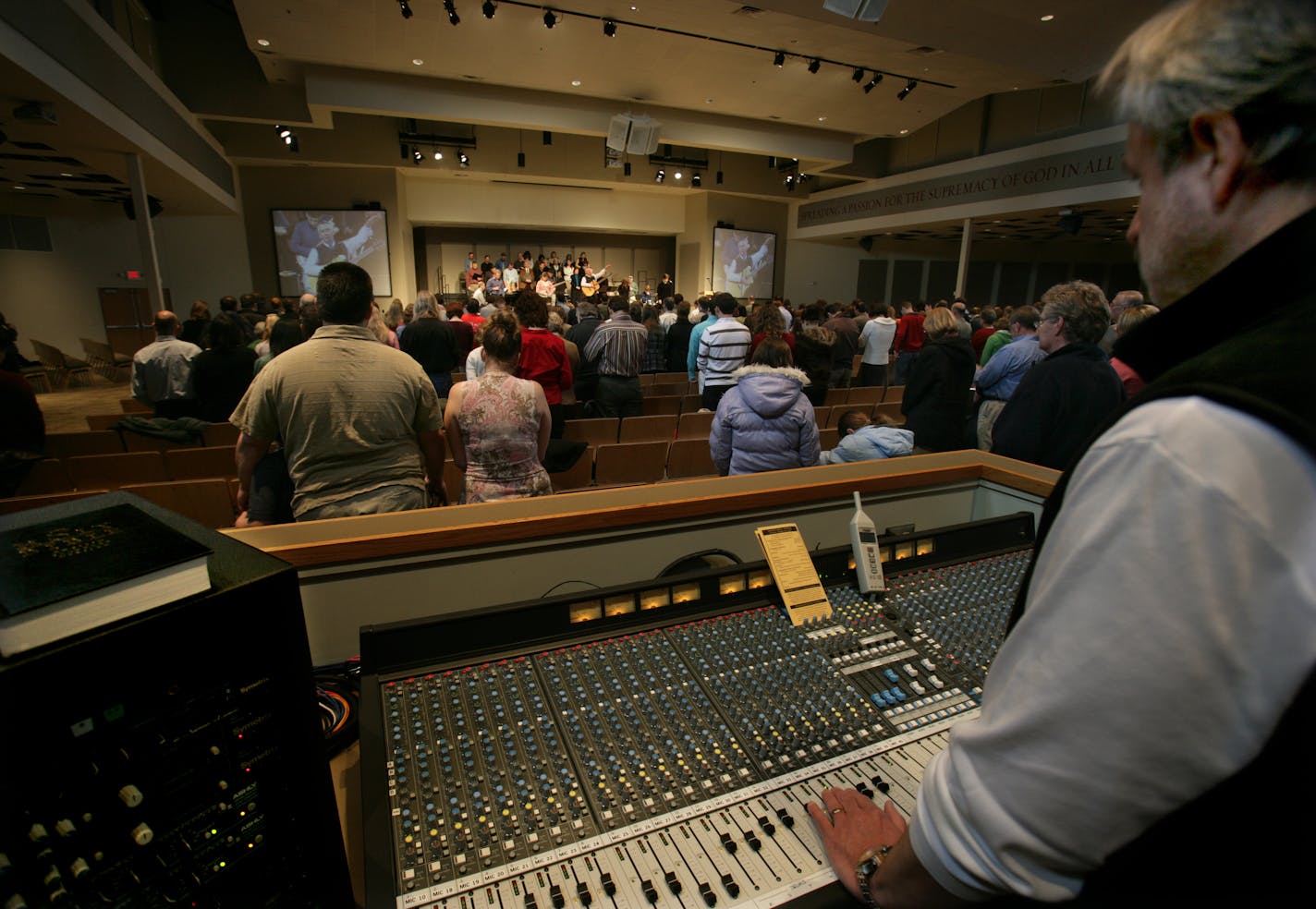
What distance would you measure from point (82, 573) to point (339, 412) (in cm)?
157

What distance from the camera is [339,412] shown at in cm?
195

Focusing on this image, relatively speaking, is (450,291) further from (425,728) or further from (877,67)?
(425,728)

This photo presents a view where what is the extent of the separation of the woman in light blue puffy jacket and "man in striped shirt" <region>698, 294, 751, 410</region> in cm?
197

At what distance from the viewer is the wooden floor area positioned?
7.96 metres

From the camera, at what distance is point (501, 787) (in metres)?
0.82

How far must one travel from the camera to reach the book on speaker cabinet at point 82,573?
453mm

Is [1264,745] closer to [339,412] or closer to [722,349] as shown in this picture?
[339,412]

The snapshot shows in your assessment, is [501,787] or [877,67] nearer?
[501,787]

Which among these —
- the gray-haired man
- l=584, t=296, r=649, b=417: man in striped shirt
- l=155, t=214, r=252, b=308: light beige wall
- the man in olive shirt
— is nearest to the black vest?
the gray-haired man

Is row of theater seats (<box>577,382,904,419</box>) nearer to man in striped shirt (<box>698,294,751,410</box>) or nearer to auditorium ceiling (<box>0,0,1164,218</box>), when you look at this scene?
man in striped shirt (<box>698,294,751,410</box>)

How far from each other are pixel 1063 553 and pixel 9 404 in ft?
15.6

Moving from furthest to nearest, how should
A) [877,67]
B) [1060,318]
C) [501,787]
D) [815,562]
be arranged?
1. [877,67]
2. [1060,318]
3. [815,562]
4. [501,787]

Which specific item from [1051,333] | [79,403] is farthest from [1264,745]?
[79,403]

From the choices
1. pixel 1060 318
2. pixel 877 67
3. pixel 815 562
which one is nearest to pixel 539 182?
pixel 877 67
